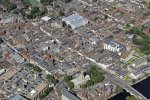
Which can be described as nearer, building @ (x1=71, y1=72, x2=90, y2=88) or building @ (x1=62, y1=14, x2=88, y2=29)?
building @ (x1=71, y1=72, x2=90, y2=88)

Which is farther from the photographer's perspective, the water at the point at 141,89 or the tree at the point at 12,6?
the tree at the point at 12,6

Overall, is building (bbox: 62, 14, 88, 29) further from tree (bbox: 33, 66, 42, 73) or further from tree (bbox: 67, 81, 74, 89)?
tree (bbox: 67, 81, 74, 89)

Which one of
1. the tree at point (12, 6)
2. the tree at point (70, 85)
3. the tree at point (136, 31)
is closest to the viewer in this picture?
the tree at point (70, 85)

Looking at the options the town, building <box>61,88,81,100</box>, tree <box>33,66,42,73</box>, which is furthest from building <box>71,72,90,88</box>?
tree <box>33,66,42,73</box>

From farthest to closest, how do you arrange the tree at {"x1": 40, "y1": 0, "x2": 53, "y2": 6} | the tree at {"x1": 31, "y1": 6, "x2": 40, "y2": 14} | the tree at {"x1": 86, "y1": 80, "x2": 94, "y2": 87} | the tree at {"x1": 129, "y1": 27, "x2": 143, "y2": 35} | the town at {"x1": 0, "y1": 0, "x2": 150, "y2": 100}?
the tree at {"x1": 40, "y1": 0, "x2": 53, "y2": 6} → the tree at {"x1": 31, "y1": 6, "x2": 40, "y2": 14} → the tree at {"x1": 129, "y1": 27, "x2": 143, "y2": 35} → the tree at {"x1": 86, "y1": 80, "x2": 94, "y2": 87} → the town at {"x1": 0, "y1": 0, "x2": 150, "y2": 100}

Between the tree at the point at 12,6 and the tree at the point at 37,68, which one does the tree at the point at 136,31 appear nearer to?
the tree at the point at 37,68

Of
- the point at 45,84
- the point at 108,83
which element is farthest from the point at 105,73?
the point at 45,84

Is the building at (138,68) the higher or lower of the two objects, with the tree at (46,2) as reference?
higher

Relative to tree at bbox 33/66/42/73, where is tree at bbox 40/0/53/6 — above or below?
below

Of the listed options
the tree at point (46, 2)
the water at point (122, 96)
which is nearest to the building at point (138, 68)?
the water at point (122, 96)
